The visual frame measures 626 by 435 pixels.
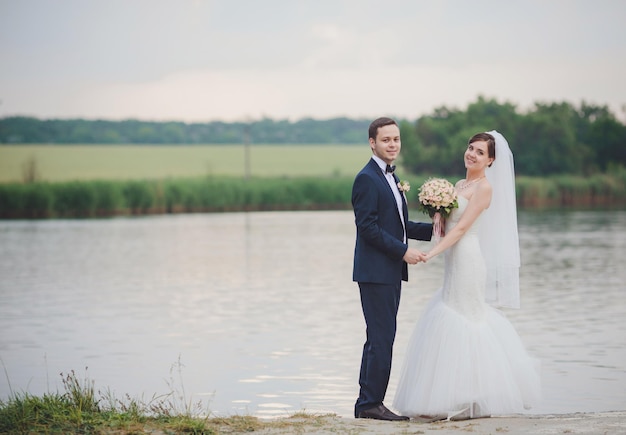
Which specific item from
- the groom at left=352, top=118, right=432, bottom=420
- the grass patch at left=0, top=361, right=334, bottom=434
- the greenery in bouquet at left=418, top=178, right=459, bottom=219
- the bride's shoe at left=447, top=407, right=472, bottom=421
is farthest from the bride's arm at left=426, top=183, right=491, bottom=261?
the grass patch at left=0, top=361, right=334, bottom=434

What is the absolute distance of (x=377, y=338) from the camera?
7.73m

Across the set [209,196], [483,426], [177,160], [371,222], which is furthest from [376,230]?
[177,160]

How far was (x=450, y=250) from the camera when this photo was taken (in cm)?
802

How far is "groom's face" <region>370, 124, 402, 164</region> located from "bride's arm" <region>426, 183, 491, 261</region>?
2.19 feet

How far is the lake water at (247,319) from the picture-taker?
33.6 feet

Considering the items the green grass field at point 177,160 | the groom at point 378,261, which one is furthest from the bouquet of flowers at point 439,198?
the green grass field at point 177,160

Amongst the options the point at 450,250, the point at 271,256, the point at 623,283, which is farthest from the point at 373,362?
the point at 271,256

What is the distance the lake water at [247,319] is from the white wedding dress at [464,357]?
1.32 metres

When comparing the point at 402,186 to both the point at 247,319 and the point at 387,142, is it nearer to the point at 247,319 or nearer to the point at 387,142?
the point at 387,142

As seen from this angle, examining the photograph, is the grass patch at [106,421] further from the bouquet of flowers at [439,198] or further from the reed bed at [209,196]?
the reed bed at [209,196]

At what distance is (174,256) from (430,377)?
62.4 feet

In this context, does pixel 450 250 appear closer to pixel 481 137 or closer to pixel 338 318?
pixel 481 137

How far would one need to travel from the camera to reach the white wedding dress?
759 cm

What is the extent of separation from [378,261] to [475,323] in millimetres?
796
